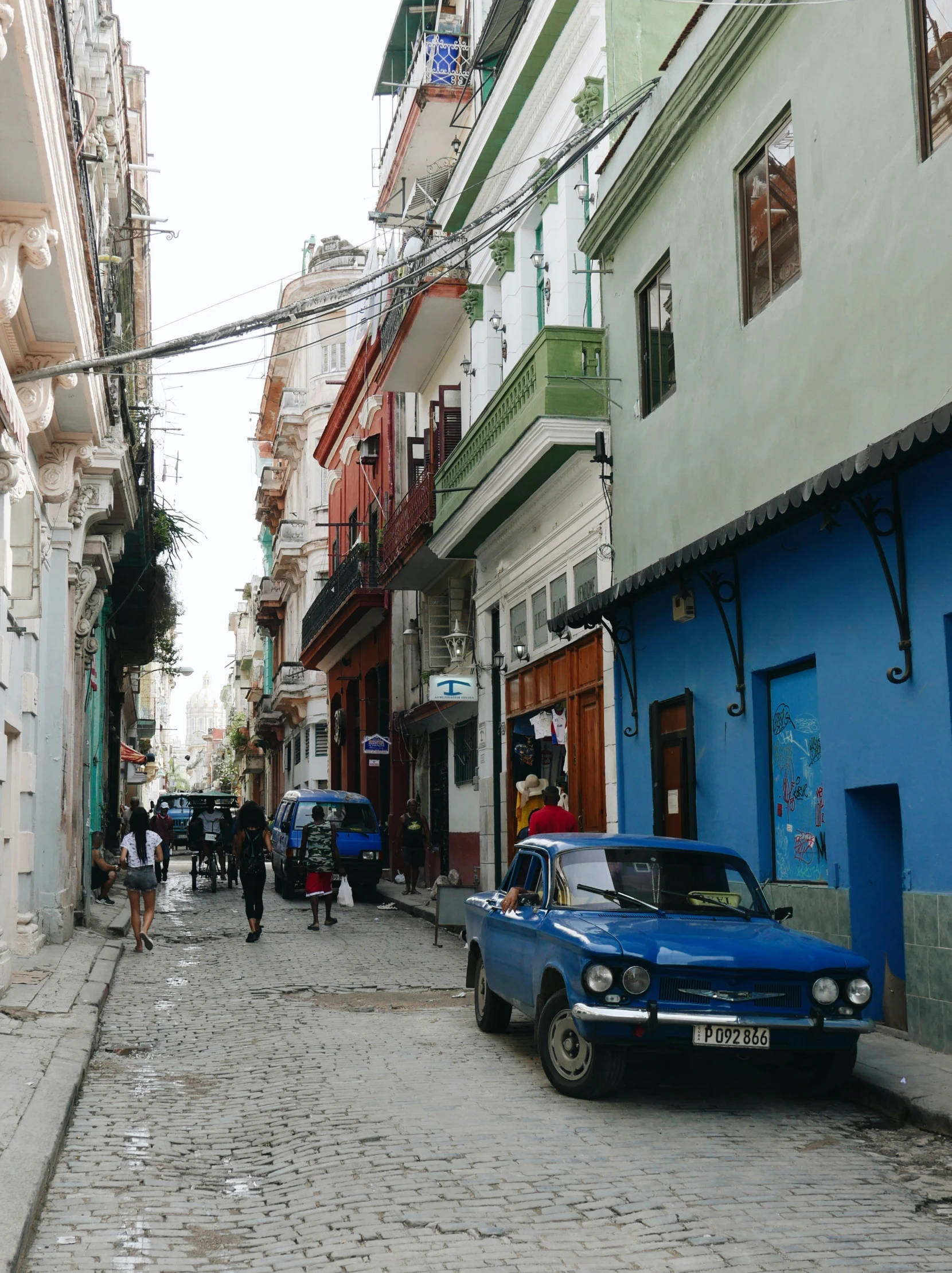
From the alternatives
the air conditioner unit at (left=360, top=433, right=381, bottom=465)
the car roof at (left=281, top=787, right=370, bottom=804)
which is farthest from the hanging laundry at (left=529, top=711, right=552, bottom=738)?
the air conditioner unit at (left=360, top=433, right=381, bottom=465)

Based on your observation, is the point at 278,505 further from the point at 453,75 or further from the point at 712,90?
the point at 712,90

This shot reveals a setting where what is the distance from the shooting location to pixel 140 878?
15.8 meters

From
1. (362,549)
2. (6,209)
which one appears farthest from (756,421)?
(362,549)

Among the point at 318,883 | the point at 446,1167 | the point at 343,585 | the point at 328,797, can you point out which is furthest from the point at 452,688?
the point at 446,1167

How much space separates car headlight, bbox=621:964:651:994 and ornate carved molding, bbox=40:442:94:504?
33.4 ft

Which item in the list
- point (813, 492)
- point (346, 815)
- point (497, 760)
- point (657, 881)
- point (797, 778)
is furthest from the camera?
point (346, 815)

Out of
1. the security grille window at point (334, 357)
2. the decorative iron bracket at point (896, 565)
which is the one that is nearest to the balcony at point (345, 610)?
the security grille window at point (334, 357)

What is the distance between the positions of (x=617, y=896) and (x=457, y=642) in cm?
1616

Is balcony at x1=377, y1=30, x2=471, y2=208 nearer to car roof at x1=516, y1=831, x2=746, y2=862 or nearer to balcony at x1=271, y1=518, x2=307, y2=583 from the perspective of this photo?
car roof at x1=516, y1=831, x2=746, y2=862

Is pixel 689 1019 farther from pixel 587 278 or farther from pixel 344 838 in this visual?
pixel 344 838

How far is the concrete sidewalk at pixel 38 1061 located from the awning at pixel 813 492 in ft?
19.8

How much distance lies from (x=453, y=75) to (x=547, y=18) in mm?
8089

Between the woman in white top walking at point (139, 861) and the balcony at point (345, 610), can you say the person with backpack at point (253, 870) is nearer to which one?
the woman in white top walking at point (139, 861)

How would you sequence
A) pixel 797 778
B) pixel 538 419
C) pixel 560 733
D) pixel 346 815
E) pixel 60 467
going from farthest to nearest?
pixel 346 815, pixel 560 733, pixel 538 419, pixel 60 467, pixel 797 778
